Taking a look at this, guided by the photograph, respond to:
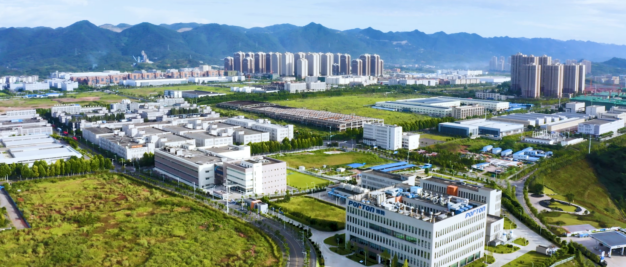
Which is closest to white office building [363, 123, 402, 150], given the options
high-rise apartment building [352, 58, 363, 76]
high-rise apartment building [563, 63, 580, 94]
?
high-rise apartment building [563, 63, 580, 94]

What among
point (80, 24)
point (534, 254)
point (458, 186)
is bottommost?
point (534, 254)

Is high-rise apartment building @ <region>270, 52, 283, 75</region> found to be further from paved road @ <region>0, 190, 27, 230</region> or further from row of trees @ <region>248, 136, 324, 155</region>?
paved road @ <region>0, 190, 27, 230</region>

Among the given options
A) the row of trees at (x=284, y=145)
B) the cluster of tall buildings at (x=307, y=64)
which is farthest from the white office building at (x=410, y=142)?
the cluster of tall buildings at (x=307, y=64)

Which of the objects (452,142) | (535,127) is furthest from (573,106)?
(452,142)

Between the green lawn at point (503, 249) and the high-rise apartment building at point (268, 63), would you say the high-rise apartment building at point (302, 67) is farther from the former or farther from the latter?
the green lawn at point (503, 249)

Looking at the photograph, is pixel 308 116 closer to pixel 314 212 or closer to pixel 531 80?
pixel 314 212

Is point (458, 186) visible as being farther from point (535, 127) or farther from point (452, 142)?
point (535, 127)
